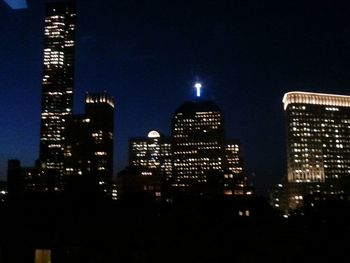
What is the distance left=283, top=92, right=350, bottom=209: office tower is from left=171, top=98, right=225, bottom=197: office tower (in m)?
23.1

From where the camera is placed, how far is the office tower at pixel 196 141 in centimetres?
16338

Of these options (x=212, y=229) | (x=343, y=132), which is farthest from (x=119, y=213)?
(x=343, y=132)

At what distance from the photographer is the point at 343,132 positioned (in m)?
165

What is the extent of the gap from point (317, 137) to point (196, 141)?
39.4 metres

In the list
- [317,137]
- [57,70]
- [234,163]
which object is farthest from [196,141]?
[57,70]

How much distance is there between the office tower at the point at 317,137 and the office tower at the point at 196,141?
2311 centimetres

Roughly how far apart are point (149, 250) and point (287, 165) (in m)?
149

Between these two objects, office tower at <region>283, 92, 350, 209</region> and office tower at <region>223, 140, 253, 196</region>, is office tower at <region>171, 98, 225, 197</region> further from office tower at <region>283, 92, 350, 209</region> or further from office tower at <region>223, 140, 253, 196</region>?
office tower at <region>283, 92, 350, 209</region>

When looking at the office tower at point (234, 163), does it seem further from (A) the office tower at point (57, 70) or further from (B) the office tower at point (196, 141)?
(A) the office tower at point (57, 70)

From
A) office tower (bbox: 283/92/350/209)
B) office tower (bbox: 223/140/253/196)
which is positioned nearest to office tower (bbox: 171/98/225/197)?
office tower (bbox: 223/140/253/196)

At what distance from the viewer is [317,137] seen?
161 m

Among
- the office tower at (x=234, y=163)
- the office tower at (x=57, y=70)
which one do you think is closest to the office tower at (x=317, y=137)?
the office tower at (x=234, y=163)

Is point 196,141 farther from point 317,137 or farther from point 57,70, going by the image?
point 57,70

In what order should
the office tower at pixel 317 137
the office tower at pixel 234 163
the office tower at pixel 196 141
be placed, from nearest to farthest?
the office tower at pixel 234 163 → the office tower at pixel 317 137 → the office tower at pixel 196 141
